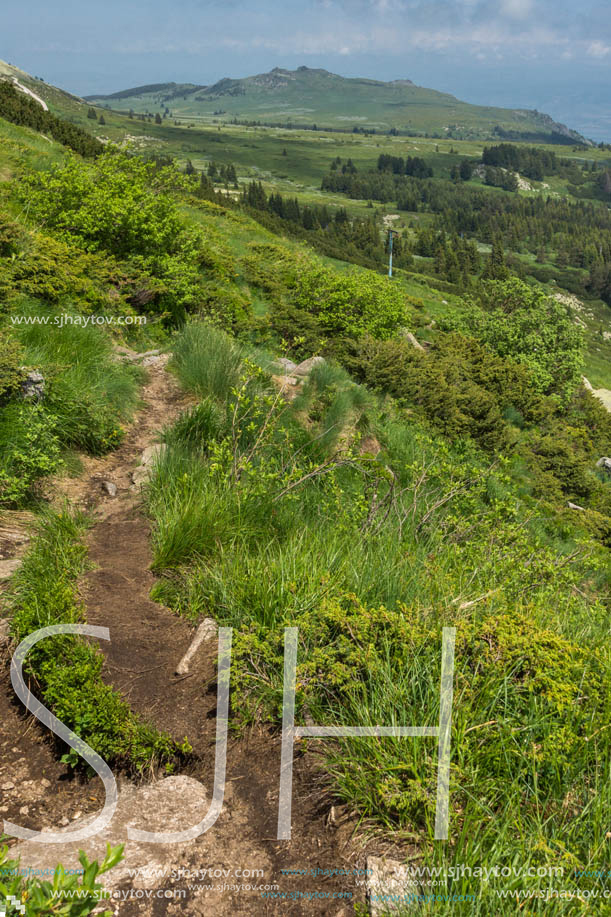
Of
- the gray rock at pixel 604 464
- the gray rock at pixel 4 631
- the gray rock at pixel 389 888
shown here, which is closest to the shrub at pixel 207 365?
the gray rock at pixel 4 631

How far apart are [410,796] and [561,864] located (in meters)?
0.62

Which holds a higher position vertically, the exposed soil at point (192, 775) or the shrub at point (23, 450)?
the shrub at point (23, 450)

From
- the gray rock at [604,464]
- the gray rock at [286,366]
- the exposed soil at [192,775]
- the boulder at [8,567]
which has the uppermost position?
the gray rock at [286,366]

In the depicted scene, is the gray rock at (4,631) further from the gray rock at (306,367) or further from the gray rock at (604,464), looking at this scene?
the gray rock at (604,464)

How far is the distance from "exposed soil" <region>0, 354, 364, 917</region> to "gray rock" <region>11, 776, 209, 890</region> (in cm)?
8

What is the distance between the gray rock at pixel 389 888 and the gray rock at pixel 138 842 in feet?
2.67

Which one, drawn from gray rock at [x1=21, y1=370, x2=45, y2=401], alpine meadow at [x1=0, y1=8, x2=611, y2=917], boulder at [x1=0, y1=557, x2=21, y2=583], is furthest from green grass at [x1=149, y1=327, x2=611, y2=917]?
gray rock at [x1=21, y1=370, x2=45, y2=401]

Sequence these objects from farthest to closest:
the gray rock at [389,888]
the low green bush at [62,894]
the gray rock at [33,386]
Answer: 1. the gray rock at [33,386]
2. the gray rock at [389,888]
3. the low green bush at [62,894]

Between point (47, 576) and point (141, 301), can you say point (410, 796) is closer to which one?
point (47, 576)

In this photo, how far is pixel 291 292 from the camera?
1677 centimetres

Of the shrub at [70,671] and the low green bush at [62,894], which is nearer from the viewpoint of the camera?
the low green bush at [62,894]

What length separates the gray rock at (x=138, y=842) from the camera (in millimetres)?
2420

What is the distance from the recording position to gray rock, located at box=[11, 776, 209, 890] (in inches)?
95.3

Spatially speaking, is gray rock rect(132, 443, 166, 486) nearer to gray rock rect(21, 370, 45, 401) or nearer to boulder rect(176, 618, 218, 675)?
gray rock rect(21, 370, 45, 401)
